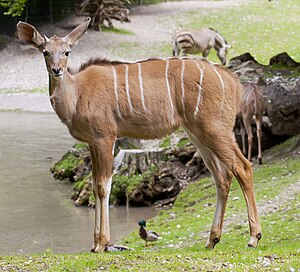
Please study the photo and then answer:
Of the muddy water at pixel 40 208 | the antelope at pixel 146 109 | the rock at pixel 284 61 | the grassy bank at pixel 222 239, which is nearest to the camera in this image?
the grassy bank at pixel 222 239

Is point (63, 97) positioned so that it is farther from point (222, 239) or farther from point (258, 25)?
point (258, 25)

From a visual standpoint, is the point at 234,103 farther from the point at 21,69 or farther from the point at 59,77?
the point at 21,69

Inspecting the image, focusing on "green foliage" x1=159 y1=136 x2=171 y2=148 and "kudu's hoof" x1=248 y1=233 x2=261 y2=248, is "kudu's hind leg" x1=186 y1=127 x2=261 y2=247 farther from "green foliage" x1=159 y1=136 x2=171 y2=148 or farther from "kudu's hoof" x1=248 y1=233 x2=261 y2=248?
"green foliage" x1=159 y1=136 x2=171 y2=148

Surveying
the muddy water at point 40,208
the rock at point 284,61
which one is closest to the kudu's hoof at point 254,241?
the muddy water at point 40,208

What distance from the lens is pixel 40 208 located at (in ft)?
37.1

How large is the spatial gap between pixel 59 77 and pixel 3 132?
34.7 feet

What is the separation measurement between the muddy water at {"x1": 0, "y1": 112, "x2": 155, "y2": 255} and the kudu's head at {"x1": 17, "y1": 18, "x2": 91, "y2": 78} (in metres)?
3.02

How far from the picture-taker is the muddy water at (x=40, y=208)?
951cm

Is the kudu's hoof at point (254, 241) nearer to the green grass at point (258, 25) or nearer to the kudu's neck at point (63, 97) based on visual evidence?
the kudu's neck at point (63, 97)

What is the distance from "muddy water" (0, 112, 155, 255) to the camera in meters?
9.51

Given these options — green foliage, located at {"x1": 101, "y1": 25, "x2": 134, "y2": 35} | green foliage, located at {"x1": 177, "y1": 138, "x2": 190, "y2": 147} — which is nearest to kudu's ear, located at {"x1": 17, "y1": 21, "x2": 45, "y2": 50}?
green foliage, located at {"x1": 177, "y1": 138, "x2": 190, "y2": 147}

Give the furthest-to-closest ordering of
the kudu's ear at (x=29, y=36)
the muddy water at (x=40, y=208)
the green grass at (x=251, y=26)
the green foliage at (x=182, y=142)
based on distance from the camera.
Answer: the green grass at (x=251, y=26)
the green foliage at (x=182, y=142)
the muddy water at (x=40, y=208)
the kudu's ear at (x=29, y=36)

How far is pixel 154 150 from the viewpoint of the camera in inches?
473

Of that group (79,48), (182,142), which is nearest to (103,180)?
(182,142)
